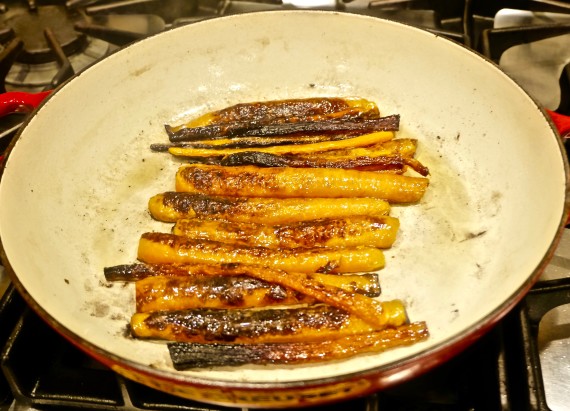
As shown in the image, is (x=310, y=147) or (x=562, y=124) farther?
(x=310, y=147)

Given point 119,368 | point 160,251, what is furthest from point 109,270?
point 119,368

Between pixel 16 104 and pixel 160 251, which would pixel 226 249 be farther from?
pixel 16 104

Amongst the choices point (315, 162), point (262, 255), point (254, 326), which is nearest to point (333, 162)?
point (315, 162)

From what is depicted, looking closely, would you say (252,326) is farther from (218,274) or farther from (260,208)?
(260,208)

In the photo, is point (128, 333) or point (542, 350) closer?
point (128, 333)

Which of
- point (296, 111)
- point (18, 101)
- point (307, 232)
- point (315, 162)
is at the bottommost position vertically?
point (307, 232)

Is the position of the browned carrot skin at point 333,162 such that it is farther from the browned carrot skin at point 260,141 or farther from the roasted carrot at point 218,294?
the roasted carrot at point 218,294

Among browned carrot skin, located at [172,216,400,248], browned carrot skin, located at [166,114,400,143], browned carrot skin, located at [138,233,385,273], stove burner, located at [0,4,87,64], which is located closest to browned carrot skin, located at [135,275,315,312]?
browned carrot skin, located at [138,233,385,273]
